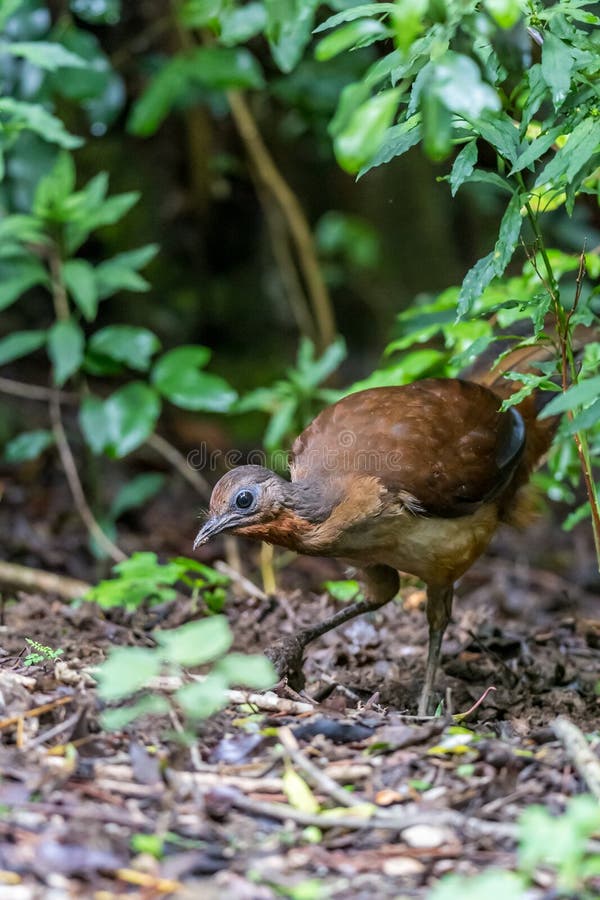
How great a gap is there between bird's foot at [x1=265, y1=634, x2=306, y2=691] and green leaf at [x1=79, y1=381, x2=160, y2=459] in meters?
2.06

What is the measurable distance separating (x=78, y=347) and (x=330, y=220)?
200 inches

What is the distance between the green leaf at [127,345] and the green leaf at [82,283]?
0.36 m

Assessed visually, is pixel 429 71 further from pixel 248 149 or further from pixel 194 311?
pixel 194 311

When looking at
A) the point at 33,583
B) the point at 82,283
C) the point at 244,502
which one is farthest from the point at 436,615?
the point at 82,283

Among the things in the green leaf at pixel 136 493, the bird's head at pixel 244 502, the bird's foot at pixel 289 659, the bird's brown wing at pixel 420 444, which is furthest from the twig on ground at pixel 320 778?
the green leaf at pixel 136 493

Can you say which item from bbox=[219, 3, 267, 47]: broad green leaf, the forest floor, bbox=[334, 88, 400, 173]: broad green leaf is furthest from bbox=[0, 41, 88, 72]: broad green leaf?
bbox=[334, 88, 400, 173]: broad green leaf

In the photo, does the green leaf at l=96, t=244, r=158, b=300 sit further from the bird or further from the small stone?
the small stone

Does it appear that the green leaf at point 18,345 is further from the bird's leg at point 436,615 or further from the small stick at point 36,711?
the small stick at point 36,711

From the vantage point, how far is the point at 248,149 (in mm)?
8742

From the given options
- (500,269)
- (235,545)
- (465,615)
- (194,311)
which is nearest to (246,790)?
(500,269)

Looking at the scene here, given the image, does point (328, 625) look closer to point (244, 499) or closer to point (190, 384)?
point (244, 499)

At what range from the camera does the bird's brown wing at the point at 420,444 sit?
14.5 ft

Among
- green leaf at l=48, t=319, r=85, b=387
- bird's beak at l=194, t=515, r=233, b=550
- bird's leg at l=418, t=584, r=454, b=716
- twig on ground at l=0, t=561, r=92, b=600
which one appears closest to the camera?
bird's beak at l=194, t=515, r=233, b=550

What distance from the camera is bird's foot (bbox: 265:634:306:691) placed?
13.9ft
